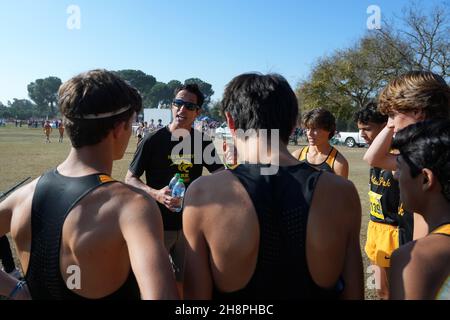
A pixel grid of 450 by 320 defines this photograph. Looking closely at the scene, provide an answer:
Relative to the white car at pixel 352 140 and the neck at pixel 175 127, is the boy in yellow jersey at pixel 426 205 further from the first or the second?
the white car at pixel 352 140

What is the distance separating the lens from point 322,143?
4.85m

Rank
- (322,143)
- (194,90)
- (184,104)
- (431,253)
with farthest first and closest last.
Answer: (322,143) → (194,90) → (184,104) → (431,253)

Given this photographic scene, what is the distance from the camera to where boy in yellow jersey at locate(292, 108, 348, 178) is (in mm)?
4652

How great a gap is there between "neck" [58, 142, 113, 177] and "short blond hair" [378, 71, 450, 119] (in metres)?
1.93

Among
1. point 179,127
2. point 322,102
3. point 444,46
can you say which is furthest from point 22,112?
point 179,127

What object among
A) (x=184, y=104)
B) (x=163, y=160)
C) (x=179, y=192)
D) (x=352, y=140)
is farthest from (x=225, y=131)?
(x=179, y=192)

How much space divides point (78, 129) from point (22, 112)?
11058cm

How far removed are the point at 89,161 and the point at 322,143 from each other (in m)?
3.64

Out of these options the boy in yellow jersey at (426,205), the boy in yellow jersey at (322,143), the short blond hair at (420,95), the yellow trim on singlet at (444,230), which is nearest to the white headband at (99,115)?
the boy in yellow jersey at (426,205)

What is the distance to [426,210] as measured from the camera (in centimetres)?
170

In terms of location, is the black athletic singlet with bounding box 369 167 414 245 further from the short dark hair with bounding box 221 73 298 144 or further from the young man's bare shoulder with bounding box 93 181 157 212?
the young man's bare shoulder with bounding box 93 181 157 212

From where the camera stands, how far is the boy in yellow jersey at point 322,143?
465 cm

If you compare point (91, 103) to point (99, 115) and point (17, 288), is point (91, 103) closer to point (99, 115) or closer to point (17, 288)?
point (99, 115)
